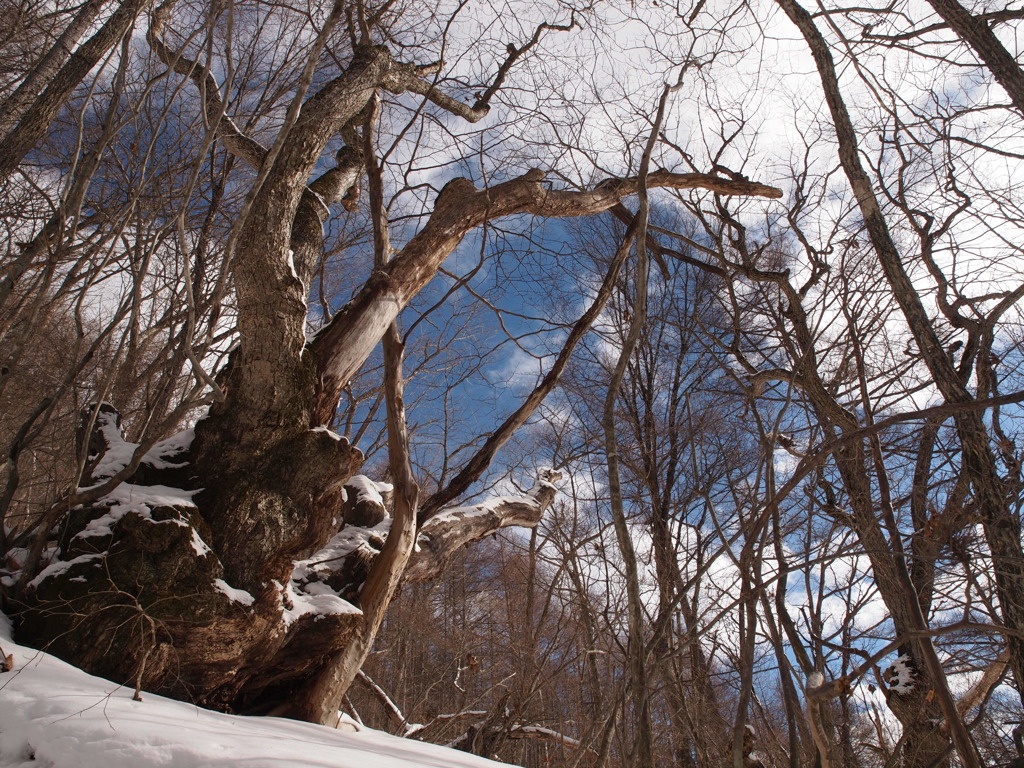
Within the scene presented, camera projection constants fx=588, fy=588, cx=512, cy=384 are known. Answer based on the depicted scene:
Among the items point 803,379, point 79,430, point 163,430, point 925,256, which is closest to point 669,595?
point 803,379

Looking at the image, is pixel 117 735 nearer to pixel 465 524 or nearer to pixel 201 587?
pixel 201 587

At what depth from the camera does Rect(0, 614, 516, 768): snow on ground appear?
1.29 metres

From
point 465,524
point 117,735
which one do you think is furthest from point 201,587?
point 465,524

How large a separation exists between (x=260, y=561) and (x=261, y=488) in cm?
33

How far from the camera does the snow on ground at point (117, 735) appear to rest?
1.29m

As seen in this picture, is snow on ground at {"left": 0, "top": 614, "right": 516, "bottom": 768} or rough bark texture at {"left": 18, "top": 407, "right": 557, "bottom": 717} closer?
snow on ground at {"left": 0, "top": 614, "right": 516, "bottom": 768}

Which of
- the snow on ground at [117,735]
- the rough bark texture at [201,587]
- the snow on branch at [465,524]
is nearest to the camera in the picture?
the snow on ground at [117,735]

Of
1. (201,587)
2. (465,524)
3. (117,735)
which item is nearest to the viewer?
(117,735)

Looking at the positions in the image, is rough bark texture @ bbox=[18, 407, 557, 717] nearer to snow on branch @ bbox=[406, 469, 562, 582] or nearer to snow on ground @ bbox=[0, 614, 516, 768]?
snow on ground @ bbox=[0, 614, 516, 768]

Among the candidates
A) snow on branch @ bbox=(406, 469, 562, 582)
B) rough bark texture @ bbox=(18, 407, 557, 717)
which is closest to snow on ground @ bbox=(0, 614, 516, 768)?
rough bark texture @ bbox=(18, 407, 557, 717)

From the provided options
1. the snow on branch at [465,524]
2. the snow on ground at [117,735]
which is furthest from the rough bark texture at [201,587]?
the snow on branch at [465,524]

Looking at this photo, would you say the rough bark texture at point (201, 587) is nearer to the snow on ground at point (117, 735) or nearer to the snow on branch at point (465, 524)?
the snow on ground at point (117, 735)

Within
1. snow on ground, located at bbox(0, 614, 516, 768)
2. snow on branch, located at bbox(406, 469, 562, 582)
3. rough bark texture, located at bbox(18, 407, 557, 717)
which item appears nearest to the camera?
snow on ground, located at bbox(0, 614, 516, 768)

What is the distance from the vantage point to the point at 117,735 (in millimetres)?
1339
